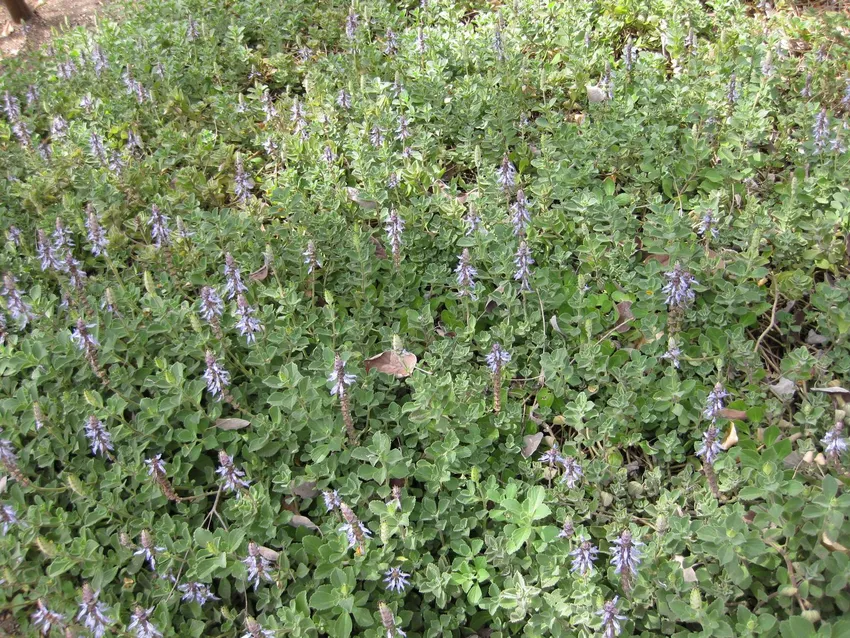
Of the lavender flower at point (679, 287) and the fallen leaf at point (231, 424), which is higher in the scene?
the lavender flower at point (679, 287)

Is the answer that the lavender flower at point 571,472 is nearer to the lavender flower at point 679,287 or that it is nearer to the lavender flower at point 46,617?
the lavender flower at point 679,287

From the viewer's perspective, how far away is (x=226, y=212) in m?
3.87

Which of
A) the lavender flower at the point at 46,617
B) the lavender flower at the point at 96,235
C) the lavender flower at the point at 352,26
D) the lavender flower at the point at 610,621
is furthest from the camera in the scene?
the lavender flower at the point at 352,26

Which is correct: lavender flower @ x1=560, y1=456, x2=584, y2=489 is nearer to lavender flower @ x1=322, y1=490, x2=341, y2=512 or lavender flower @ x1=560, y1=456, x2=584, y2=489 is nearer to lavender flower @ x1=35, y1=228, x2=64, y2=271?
lavender flower @ x1=322, y1=490, x2=341, y2=512

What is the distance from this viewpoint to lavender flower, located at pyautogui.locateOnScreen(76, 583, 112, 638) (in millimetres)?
2609

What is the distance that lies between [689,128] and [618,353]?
5.44ft

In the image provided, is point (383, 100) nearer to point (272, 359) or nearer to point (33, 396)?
point (272, 359)

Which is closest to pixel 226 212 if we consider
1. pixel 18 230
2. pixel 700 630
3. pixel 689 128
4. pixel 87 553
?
pixel 18 230

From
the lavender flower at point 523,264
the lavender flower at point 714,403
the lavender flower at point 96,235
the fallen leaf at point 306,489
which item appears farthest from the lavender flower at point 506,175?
the lavender flower at point 96,235

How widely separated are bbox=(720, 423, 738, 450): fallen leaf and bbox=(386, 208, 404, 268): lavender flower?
1.79 m

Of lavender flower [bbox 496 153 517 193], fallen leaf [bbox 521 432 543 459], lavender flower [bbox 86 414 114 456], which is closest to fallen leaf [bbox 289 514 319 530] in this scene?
lavender flower [bbox 86 414 114 456]

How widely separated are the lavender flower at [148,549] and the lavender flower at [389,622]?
0.98 meters

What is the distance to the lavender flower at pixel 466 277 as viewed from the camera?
3.34 meters

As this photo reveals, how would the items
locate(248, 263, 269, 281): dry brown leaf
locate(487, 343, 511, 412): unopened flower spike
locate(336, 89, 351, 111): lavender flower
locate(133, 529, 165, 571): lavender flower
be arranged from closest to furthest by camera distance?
locate(133, 529, 165, 571): lavender flower, locate(487, 343, 511, 412): unopened flower spike, locate(248, 263, 269, 281): dry brown leaf, locate(336, 89, 351, 111): lavender flower
